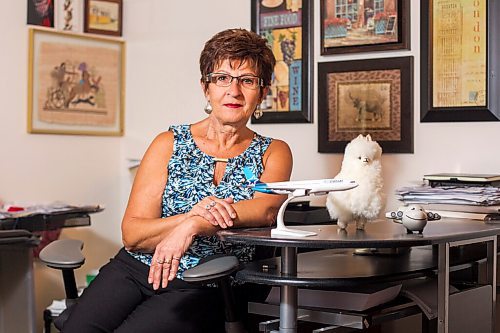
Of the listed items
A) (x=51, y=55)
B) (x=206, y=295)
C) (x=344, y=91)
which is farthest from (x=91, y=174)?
(x=206, y=295)

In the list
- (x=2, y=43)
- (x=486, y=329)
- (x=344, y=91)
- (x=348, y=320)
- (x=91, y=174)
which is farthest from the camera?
(x=91, y=174)

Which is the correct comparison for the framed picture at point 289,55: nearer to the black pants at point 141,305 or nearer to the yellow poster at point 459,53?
the yellow poster at point 459,53

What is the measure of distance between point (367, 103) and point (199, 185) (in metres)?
1.03

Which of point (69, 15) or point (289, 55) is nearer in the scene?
point (289, 55)

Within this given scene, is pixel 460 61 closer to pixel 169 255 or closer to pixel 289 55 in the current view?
pixel 289 55

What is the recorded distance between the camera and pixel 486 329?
98.7 inches

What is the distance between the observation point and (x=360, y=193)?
224 cm

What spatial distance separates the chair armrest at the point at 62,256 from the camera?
8.20ft

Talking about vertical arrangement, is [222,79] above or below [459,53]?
below

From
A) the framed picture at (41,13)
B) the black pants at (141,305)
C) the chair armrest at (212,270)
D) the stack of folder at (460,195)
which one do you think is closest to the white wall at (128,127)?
the framed picture at (41,13)

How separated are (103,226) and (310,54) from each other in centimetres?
133

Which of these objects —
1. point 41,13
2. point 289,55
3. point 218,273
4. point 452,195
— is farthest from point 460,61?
point 41,13

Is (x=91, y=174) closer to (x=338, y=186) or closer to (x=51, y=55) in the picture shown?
(x=51, y=55)

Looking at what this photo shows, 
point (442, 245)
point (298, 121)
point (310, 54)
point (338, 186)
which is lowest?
point (442, 245)
